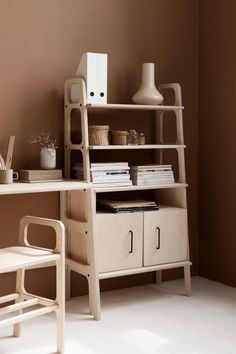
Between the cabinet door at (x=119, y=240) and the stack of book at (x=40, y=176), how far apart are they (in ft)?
1.08

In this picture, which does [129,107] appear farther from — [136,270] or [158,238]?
[136,270]

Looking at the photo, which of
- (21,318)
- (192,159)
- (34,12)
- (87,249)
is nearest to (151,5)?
(34,12)

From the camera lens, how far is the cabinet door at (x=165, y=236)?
10.6 ft

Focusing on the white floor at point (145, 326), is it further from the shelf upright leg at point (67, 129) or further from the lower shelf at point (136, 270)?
the shelf upright leg at point (67, 129)

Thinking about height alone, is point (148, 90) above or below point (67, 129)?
above

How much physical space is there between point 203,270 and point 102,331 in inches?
49.6

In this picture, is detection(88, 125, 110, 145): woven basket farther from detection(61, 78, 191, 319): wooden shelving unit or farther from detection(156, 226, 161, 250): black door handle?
detection(156, 226, 161, 250): black door handle

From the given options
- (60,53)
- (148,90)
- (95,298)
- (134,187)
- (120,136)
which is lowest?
(95,298)

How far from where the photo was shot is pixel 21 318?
2.32 meters

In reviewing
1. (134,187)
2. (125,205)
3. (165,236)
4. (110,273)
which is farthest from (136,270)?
(134,187)

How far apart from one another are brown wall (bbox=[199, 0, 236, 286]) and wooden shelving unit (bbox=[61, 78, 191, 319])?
367 mm

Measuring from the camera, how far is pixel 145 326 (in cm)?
284

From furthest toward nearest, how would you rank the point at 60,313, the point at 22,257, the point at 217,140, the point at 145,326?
the point at 217,140
the point at 145,326
the point at 60,313
the point at 22,257

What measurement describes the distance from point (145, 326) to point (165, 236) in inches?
25.3
